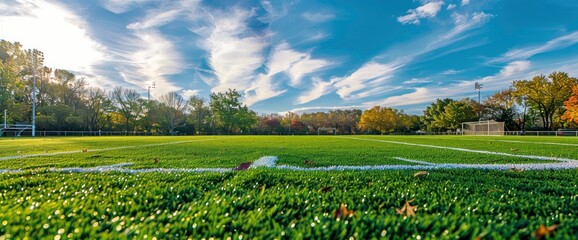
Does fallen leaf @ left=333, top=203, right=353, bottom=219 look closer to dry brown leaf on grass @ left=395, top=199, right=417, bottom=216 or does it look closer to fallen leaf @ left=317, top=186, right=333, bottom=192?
dry brown leaf on grass @ left=395, top=199, right=417, bottom=216

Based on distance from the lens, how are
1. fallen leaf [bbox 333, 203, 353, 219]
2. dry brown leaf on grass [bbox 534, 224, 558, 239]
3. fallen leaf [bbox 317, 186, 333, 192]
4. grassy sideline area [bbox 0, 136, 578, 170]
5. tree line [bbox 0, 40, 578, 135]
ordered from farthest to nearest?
tree line [bbox 0, 40, 578, 135], grassy sideline area [bbox 0, 136, 578, 170], fallen leaf [bbox 317, 186, 333, 192], fallen leaf [bbox 333, 203, 353, 219], dry brown leaf on grass [bbox 534, 224, 558, 239]

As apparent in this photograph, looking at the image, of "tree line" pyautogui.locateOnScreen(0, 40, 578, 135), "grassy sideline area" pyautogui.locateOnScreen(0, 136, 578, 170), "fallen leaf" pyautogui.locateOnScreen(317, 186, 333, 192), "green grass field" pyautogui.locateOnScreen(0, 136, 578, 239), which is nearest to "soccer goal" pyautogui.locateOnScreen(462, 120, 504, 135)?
"tree line" pyautogui.locateOnScreen(0, 40, 578, 135)

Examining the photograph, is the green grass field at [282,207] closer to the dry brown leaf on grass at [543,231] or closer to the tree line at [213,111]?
the dry brown leaf on grass at [543,231]

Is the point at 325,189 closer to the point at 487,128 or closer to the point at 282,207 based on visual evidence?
the point at 282,207

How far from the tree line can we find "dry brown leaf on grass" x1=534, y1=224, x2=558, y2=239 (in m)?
32.2

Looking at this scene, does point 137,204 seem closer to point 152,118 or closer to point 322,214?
point 322,214

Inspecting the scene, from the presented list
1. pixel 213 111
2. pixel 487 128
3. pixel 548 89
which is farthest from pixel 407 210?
pixel 213 111

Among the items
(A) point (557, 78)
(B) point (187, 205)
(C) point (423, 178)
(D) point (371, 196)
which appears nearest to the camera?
(B) point (187, 205)

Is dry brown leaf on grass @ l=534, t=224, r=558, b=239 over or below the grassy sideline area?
over

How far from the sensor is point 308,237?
1016 millimetres

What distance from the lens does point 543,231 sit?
0.99 metres

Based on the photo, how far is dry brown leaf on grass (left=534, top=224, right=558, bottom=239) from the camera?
97 cm

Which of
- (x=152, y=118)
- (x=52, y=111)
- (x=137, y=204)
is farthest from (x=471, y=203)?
(x=152, y=118)

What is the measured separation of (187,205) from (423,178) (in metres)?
1.77
